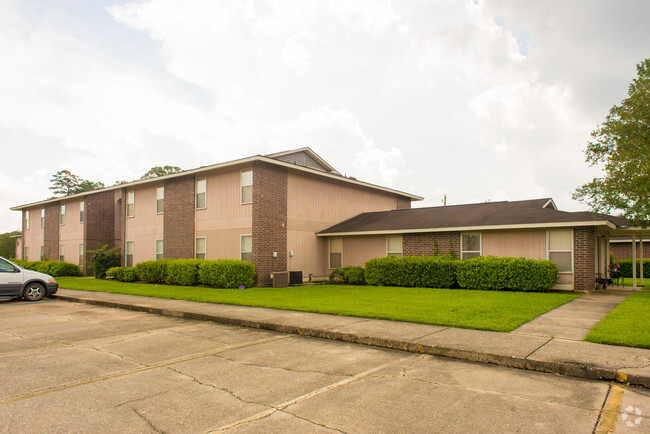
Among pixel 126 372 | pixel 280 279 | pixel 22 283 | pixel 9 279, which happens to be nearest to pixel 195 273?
pixel 280 279

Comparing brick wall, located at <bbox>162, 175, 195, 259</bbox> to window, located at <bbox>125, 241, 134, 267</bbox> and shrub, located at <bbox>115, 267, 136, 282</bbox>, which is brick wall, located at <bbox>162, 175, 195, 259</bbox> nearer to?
shrub, located at <bbox>115, 267, 136, 282</bbox>

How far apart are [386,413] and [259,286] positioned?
48.8 ft

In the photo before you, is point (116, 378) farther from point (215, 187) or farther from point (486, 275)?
point (215, 187)

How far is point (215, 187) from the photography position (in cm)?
2095

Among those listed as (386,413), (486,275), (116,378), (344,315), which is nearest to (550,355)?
(386,413)

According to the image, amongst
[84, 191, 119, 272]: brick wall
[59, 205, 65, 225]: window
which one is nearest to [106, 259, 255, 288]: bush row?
[84, 191, 119, 272]: brick wall

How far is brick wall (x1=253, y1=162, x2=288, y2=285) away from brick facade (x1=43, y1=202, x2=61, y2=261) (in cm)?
2321

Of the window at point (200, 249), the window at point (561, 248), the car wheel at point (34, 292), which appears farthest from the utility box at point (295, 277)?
the window at point (561, 248)

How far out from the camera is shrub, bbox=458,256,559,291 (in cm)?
1498

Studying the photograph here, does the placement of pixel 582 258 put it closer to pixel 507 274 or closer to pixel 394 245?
pixel 507 274

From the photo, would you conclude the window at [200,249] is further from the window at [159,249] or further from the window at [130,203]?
the window at [130,203]

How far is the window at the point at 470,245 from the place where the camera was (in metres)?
18.0

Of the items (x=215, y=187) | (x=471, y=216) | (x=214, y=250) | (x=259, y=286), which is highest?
(x=215, y=187)

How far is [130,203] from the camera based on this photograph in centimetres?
2630
